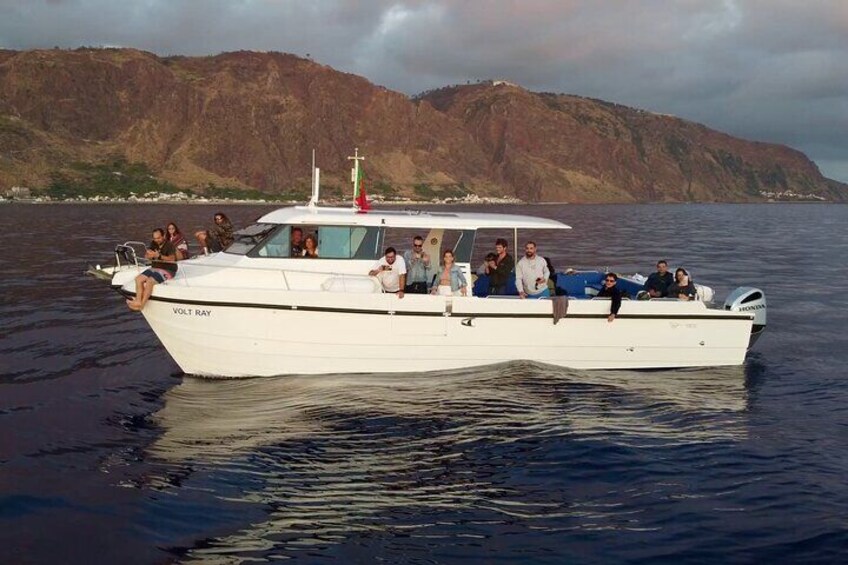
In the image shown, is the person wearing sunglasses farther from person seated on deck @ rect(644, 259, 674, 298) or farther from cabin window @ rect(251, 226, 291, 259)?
person seated on deck @ rect(644, 259, 674, 298)

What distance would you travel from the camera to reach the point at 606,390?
1262cm

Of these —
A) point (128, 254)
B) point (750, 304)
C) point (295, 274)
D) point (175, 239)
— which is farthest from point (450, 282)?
point (128, 254)

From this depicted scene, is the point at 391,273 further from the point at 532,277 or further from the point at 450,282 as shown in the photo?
the point at 532,277

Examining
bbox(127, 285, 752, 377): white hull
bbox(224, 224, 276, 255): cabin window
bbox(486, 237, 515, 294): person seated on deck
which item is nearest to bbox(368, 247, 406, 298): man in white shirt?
bbox(127, 285, 752, 377): white hull

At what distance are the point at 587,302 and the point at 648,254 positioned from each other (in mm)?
28238

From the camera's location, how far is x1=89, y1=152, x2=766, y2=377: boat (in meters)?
12.2

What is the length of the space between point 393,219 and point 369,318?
2.17 metres

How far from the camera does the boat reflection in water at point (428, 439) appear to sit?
312 inches

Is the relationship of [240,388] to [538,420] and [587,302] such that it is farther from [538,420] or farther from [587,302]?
[587,302]

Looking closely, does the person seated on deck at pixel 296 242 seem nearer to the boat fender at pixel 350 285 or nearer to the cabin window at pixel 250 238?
the cabin window at pixel 250 238

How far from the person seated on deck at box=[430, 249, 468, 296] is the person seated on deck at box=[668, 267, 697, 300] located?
14.7 ft

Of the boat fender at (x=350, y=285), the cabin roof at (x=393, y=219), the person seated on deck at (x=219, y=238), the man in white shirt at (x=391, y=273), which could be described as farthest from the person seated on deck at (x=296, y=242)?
the person seated on deck at (x=219, y=238)

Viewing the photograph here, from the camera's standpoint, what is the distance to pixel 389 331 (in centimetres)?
1252

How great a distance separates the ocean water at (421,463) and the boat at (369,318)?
361mm
